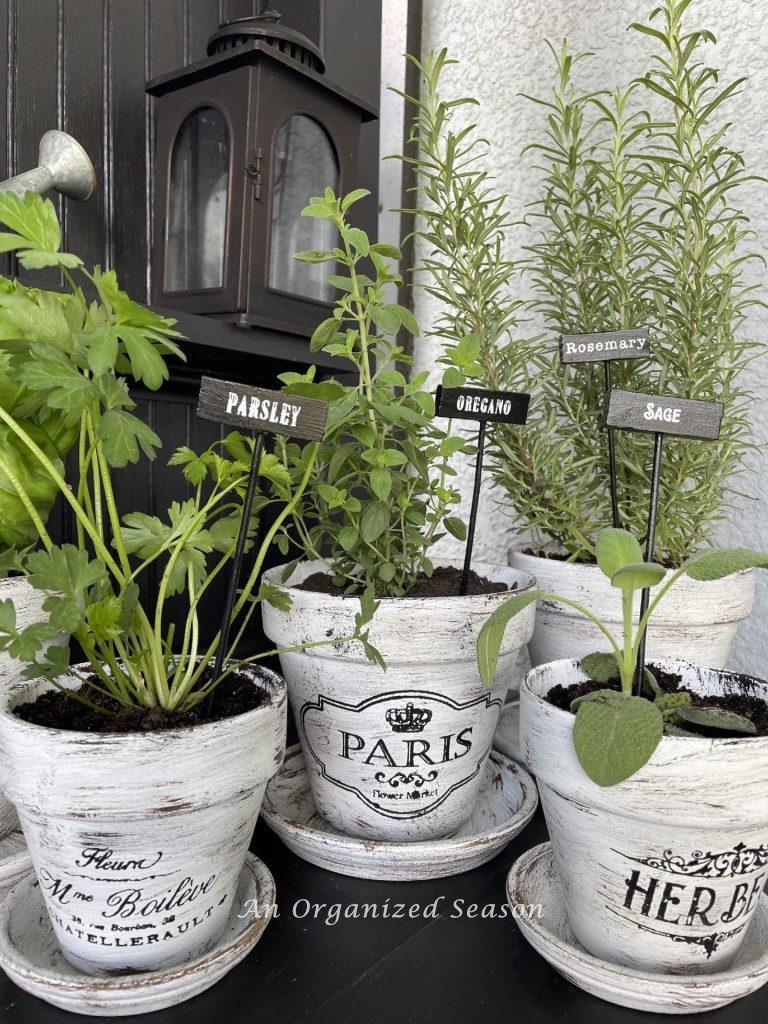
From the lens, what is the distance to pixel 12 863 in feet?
2.25

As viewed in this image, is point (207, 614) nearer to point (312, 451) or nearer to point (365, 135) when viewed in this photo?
point (312, 451)

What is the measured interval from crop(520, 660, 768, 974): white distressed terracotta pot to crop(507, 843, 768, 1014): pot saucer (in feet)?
0.07

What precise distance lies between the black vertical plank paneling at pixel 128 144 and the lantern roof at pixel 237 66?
8cm

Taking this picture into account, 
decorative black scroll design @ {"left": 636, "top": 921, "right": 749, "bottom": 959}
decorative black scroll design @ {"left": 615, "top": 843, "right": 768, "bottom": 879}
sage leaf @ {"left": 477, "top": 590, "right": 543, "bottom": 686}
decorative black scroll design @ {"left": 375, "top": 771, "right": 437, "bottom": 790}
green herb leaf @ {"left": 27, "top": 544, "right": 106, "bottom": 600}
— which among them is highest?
green herb leaf @ {"left": 27, "top": 544, "right": 106, "bottom": 600}

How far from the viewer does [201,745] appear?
528 millimetres

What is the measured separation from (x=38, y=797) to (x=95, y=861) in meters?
0.07

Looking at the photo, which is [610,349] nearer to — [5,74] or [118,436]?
[118,436]

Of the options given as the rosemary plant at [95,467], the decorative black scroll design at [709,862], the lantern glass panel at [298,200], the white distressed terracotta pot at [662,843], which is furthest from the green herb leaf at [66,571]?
the lantern glass panel at [298,200]

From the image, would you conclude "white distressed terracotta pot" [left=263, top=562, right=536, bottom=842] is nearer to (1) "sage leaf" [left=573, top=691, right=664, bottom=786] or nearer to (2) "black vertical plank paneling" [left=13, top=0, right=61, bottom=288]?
(1) "sage leaf" [left=573, top=691, right=664, bottom=786]

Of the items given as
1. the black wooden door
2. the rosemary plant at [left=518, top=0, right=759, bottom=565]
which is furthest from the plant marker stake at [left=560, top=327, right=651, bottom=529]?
the black wooden door

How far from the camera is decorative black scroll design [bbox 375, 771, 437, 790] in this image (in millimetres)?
751

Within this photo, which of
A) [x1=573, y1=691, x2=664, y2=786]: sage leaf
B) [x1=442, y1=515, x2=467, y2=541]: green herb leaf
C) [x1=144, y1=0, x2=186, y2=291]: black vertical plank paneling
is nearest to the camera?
[x1=573, y1=691, x2=664, y2=786]: sage leaf

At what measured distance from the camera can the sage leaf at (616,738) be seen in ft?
1.59

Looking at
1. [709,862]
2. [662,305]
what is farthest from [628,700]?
[662,305]
